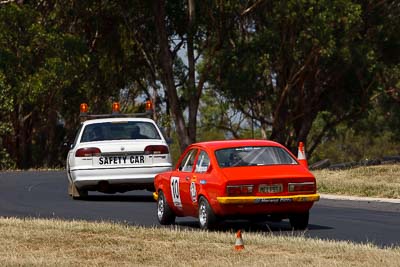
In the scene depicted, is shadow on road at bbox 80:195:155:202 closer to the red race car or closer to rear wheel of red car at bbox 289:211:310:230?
the red race car

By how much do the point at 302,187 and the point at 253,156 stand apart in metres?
1.03

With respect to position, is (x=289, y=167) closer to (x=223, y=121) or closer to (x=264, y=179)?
(x=264, y=179)

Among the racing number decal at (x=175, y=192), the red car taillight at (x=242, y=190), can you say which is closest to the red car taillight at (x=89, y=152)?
the racing number decal at (x=175, y=192)

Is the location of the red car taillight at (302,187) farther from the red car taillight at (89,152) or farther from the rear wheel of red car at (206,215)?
the red car taillight at (89,152)

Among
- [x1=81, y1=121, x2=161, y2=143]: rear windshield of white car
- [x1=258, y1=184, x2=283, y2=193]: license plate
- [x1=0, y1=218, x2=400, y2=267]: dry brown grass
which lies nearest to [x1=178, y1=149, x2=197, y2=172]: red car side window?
[x1=0, y1=218, x2=400, y2=267]: dry brown grass

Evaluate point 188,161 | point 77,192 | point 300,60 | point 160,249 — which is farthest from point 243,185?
point 300,60

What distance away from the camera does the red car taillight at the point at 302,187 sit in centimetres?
1656

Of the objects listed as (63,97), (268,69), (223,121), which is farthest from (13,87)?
(223,121)

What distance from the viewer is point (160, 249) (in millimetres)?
13883

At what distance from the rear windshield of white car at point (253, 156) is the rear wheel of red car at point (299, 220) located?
0.76m

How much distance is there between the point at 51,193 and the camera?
90.1 ft

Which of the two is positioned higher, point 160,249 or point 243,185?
point 243,185

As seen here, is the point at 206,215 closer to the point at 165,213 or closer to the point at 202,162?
the point at 202,162

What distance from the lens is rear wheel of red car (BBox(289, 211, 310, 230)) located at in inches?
673
